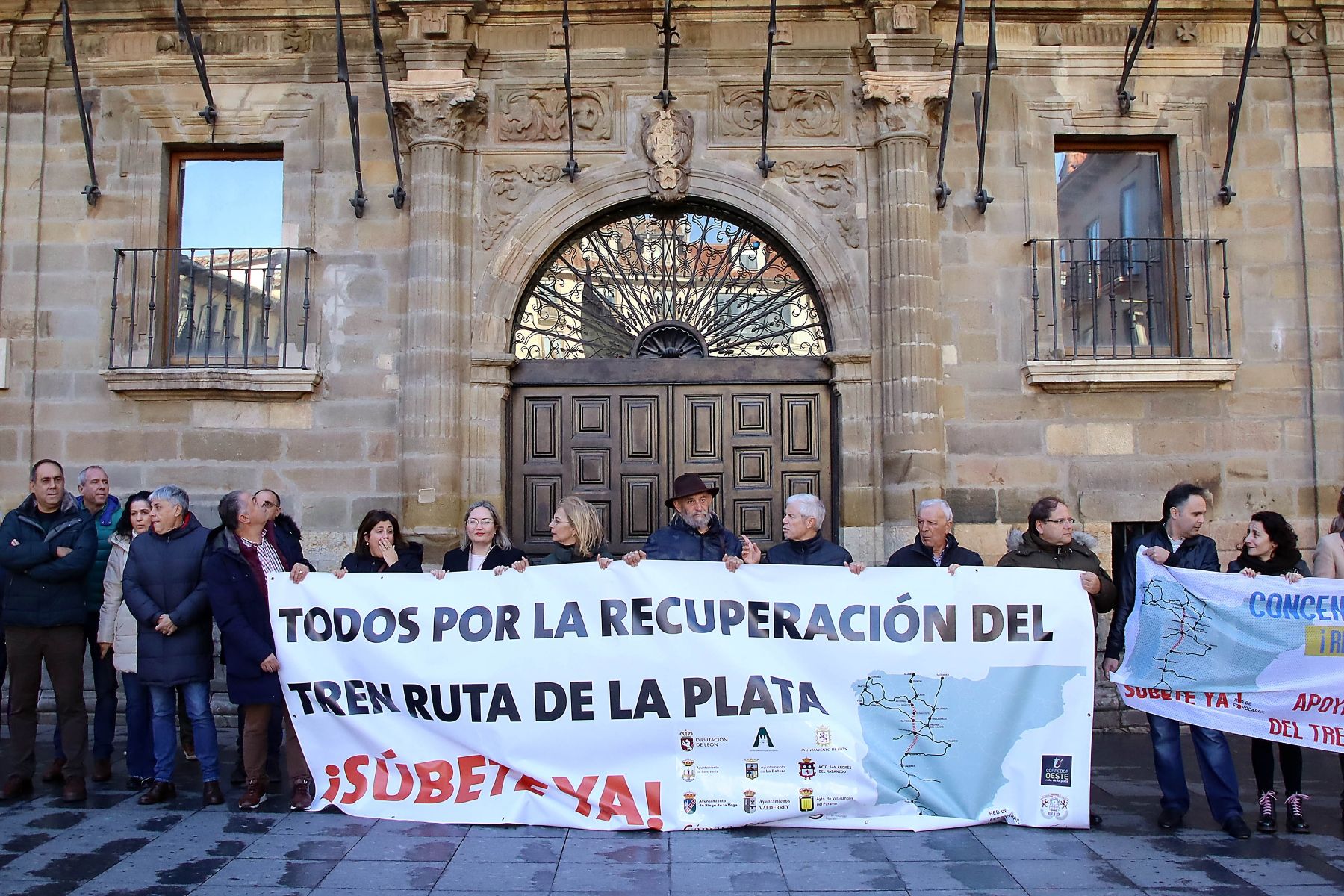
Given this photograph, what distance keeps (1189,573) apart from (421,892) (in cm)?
404

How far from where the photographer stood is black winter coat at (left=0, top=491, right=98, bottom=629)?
228 inches

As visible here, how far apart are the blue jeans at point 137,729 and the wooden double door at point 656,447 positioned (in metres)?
3.13

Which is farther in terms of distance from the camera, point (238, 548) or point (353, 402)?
point (353, 402)

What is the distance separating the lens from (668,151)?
8.52 meters

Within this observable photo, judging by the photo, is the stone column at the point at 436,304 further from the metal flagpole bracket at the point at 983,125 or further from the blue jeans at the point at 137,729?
the metal flagpole bracket at the point at 983,125

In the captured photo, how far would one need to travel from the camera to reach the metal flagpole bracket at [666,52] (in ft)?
26.6

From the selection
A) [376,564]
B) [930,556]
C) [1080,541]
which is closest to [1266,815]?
[1080,541]

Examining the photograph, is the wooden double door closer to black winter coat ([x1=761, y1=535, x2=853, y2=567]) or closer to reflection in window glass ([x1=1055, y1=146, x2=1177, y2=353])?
reflection in window glass ([x1=1055, y1=146, x2=1177, y2=353])

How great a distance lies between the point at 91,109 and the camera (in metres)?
8.72

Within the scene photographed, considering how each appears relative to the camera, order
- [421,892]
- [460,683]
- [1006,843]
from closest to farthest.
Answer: [421,892] → [1006,843] → [460,683]

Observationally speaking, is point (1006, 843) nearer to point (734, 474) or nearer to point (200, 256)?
point (734, 474)

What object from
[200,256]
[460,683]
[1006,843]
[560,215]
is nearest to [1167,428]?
[1006,843]

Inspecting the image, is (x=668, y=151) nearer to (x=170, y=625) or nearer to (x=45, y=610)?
(x=170, y=625)

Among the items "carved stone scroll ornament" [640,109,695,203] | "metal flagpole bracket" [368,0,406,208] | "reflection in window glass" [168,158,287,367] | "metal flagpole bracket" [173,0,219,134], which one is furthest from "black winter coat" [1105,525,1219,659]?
"metal flagpole bracket" [173,0,219,134]
